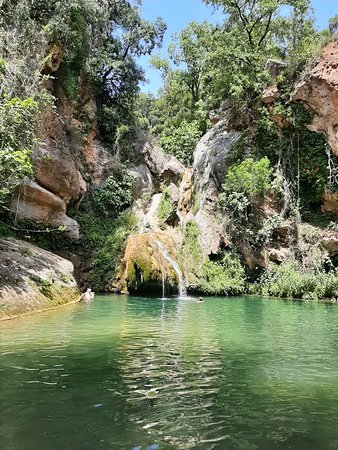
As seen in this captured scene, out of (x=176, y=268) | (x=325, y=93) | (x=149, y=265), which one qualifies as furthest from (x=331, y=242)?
(x=149, y=265)

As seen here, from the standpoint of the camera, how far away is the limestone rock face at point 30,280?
12.6 meters

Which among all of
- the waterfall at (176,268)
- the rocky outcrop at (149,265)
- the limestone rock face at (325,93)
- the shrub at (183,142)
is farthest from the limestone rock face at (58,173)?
the shrub at (183,142)

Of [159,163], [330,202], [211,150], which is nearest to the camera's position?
[330,202]

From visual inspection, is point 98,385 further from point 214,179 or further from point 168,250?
point 214,179

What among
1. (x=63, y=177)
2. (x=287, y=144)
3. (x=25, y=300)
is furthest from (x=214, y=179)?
(x=25, y=300)

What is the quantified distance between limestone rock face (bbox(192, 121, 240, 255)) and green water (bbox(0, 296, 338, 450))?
10871mm

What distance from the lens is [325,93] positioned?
1995 cm

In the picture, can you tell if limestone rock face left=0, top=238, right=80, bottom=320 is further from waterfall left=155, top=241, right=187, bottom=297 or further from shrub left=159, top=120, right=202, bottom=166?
shrub left=159, top=120, right=202, bottom=166

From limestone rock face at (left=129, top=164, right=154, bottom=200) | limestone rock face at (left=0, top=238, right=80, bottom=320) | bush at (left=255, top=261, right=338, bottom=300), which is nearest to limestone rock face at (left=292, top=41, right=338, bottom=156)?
bush at (left=255, top=261, right=338, bottom=300)

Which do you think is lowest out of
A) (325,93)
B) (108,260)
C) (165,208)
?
(108,260)

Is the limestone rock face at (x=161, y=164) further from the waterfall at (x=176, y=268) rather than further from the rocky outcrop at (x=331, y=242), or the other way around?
the rocky outcrop at (x=331, y=242)

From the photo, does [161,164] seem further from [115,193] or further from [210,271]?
[210,271]

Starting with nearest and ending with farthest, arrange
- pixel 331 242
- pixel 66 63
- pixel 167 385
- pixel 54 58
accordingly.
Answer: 1. pixel 167 385
2. pixel 331 242
3. pixel 54 58
4. pixel 66 63

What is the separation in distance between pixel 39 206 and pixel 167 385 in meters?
15.3
